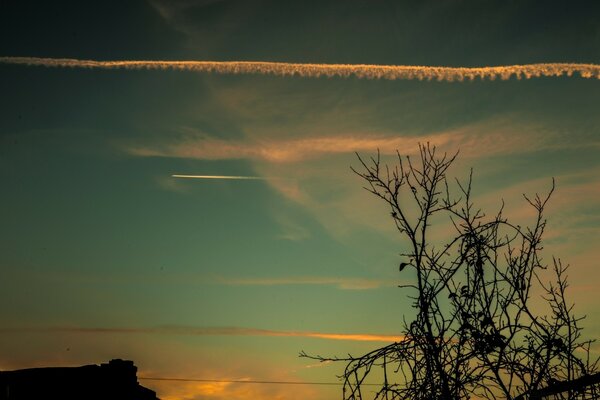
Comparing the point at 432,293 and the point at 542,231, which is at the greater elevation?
the point at 542,231

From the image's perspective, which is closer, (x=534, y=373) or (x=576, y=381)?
(x=576, y=381)

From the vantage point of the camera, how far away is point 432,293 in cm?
704

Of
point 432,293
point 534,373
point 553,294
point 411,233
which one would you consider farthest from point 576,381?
point 553,294

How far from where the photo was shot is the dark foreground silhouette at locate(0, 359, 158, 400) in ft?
65.4

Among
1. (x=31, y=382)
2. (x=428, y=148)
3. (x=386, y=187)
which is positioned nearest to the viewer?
(x=386, y=187)

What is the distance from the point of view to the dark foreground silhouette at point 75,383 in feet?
65.4

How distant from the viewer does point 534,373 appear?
21.1 ft

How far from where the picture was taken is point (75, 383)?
21.2 meters

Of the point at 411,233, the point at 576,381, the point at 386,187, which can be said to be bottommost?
the point at 576,381

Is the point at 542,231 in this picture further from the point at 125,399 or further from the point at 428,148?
the point at 125,399

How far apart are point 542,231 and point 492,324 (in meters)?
1.65

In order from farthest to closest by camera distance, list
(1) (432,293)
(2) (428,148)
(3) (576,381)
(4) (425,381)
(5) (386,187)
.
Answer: (2) (428,148)
(5) (386,187)
(1) (432,293)
(4) (425,381)
(3) (576,381)

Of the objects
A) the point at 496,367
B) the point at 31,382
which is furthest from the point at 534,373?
the point at 31,382

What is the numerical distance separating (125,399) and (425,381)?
18.0 m
